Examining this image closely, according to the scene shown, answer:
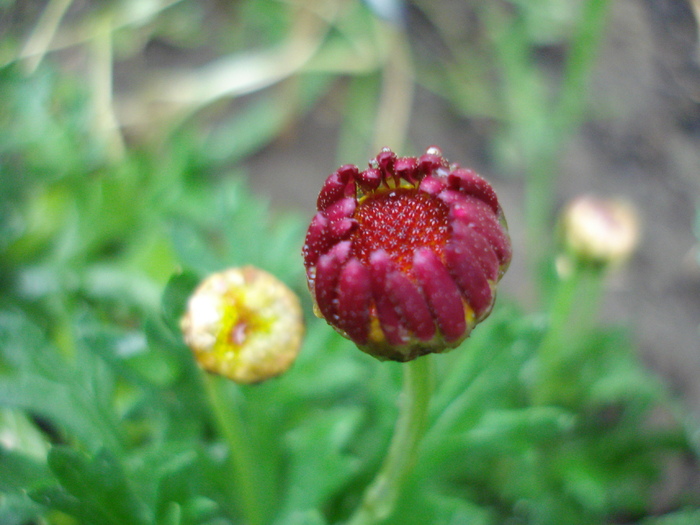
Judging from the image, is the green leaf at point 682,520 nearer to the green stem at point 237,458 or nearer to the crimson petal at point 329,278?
the green stem at point 237,458

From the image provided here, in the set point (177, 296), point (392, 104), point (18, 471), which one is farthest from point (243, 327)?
point (392, 104)

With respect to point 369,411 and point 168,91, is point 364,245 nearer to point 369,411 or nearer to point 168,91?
point 369,411

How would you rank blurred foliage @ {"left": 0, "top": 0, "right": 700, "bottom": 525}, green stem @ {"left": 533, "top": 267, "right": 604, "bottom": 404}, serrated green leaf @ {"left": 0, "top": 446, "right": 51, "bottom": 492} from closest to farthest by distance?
serrated green leaf @ {"left": 0, "top": 446, "right": 51, "bottom": 492}, blurred foliage @ {"left": 0, "top": 0, "right": 700, "bottom": 525}, green stem @ {"left": 533, "top": 267, "right": 604, "bottom": 404}

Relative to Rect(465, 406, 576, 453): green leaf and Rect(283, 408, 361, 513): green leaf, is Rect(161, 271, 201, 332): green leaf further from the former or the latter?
Rect(465, 406, 576, 453): green leaf

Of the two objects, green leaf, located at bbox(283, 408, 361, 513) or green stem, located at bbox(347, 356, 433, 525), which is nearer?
green stem, located at bbox(347, 356, 433, 525)

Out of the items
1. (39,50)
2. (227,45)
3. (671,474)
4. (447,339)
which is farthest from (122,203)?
(671,474)

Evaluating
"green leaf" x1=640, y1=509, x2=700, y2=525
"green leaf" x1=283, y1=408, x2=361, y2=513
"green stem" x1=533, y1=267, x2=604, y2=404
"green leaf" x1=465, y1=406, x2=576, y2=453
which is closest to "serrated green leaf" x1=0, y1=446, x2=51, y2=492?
"green leaf" x1=283, y1=408, x2=361, y2=513
